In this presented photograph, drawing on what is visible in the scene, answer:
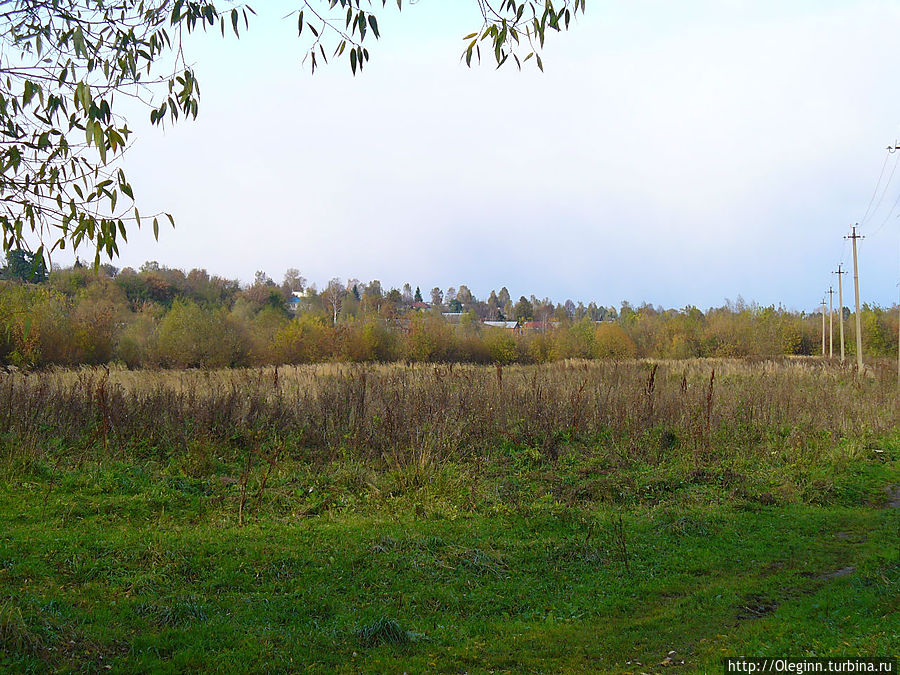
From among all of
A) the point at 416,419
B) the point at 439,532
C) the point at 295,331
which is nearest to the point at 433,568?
the point at 439,532

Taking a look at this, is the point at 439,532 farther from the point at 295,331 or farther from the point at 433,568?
the point at 295,331

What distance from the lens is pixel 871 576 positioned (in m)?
5.69

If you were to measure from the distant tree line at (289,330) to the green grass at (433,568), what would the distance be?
366 inches

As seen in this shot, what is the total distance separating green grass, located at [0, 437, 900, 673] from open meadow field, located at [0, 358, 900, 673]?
30mm

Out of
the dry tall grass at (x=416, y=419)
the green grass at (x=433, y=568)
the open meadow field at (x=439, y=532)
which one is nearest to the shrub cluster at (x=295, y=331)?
the dry tall grass at (x=416, y=419)

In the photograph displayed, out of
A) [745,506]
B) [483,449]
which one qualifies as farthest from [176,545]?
[745,506]

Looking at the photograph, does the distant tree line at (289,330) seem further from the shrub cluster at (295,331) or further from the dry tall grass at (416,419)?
the dry tall grass at (416,419)

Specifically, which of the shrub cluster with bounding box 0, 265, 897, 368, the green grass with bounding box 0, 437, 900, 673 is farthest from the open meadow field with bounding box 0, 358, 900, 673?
the shrub cluster with bounding box 0, 265, 897, 368

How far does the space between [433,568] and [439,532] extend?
1.04 metres

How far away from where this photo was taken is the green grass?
4.24 meters

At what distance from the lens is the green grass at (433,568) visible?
4.24 m

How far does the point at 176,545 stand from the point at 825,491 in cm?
863

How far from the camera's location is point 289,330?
34.5 meters

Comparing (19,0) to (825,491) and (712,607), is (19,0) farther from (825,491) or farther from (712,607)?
(825,491)
